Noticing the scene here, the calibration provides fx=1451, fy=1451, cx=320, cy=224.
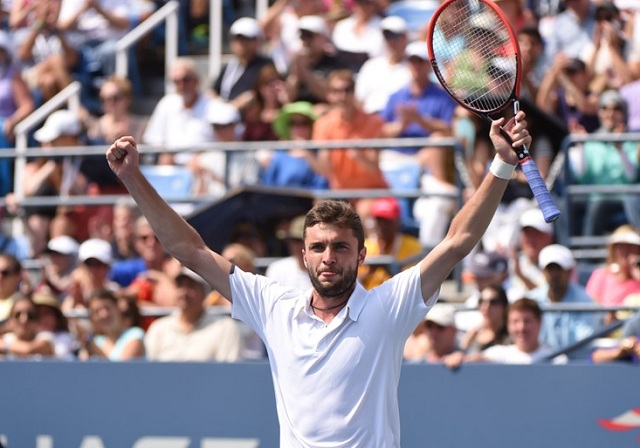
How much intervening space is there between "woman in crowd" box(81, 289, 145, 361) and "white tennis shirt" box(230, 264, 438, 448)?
364 cm

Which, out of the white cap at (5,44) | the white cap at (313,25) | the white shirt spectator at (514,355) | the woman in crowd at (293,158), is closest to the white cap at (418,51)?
the woman in crowd at (293,158)

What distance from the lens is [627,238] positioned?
8.48 metres

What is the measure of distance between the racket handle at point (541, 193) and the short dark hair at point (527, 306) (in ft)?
8.88

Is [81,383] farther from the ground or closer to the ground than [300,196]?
closer to the ground

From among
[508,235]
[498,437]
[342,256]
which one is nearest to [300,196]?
[508,235]

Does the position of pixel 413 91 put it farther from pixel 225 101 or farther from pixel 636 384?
pixel 636 384

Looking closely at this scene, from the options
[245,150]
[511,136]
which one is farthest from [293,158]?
[511,136]

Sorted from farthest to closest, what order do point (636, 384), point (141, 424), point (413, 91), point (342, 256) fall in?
point (413, 91)
point (141, 424)
point (636, 384)
point (342, 256)

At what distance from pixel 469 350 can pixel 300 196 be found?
1.86 metres

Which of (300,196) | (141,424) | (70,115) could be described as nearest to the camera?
(141,424)

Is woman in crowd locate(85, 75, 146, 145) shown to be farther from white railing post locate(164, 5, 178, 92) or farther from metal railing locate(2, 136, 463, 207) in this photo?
white railing post locate(164, 5, 178, 92)

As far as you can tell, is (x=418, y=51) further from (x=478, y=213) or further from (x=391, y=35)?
(x=478, y=213)

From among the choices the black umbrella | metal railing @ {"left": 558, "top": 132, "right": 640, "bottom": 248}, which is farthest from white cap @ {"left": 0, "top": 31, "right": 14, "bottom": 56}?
metal railing @ {"left": 558, "top": 132, "right": 640, "bottom": 248}

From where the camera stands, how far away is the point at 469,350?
26.0ft
